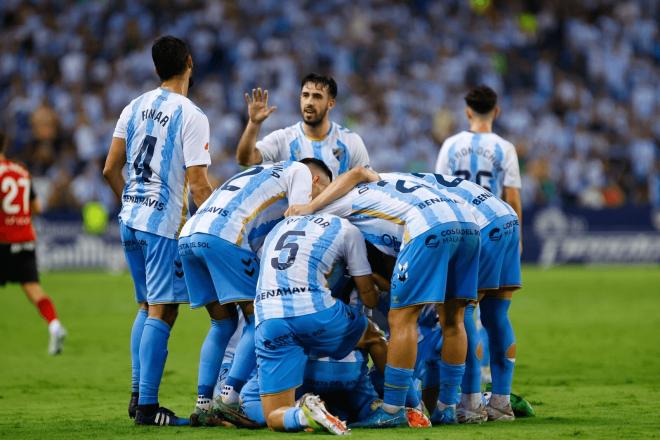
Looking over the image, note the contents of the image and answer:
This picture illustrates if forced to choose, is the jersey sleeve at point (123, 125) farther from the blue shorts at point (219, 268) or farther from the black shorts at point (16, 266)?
the black shorts at point (16, 266)

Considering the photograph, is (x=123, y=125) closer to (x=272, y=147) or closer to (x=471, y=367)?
(x=272, y=147)

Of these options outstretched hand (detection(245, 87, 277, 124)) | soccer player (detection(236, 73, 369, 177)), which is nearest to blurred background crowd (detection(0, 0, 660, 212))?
soccer player (detection(236, 73, 369, 177))

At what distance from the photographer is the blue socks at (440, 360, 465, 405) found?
7.47 meters

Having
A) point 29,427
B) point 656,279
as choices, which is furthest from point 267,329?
point 656,279

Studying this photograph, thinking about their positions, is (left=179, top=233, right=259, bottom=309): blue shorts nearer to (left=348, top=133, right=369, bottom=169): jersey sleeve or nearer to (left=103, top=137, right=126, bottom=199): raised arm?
(left=103, top=137, right=126, bottom=199): raised arm

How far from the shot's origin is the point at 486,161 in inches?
391

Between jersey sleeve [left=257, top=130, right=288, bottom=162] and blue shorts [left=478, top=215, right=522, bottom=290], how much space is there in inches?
91.5

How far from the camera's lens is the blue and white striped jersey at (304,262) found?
7.02 metres

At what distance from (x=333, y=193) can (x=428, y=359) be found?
147 cm

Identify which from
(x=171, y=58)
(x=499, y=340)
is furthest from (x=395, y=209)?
(x=171, y=58)

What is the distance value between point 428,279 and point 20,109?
1862 centimetres

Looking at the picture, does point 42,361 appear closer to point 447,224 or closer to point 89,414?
point 89,414

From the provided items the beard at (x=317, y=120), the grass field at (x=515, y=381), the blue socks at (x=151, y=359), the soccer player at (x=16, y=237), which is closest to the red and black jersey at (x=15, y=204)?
the soccer player at (x=16, y=237)

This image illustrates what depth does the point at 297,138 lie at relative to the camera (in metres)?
9.55
